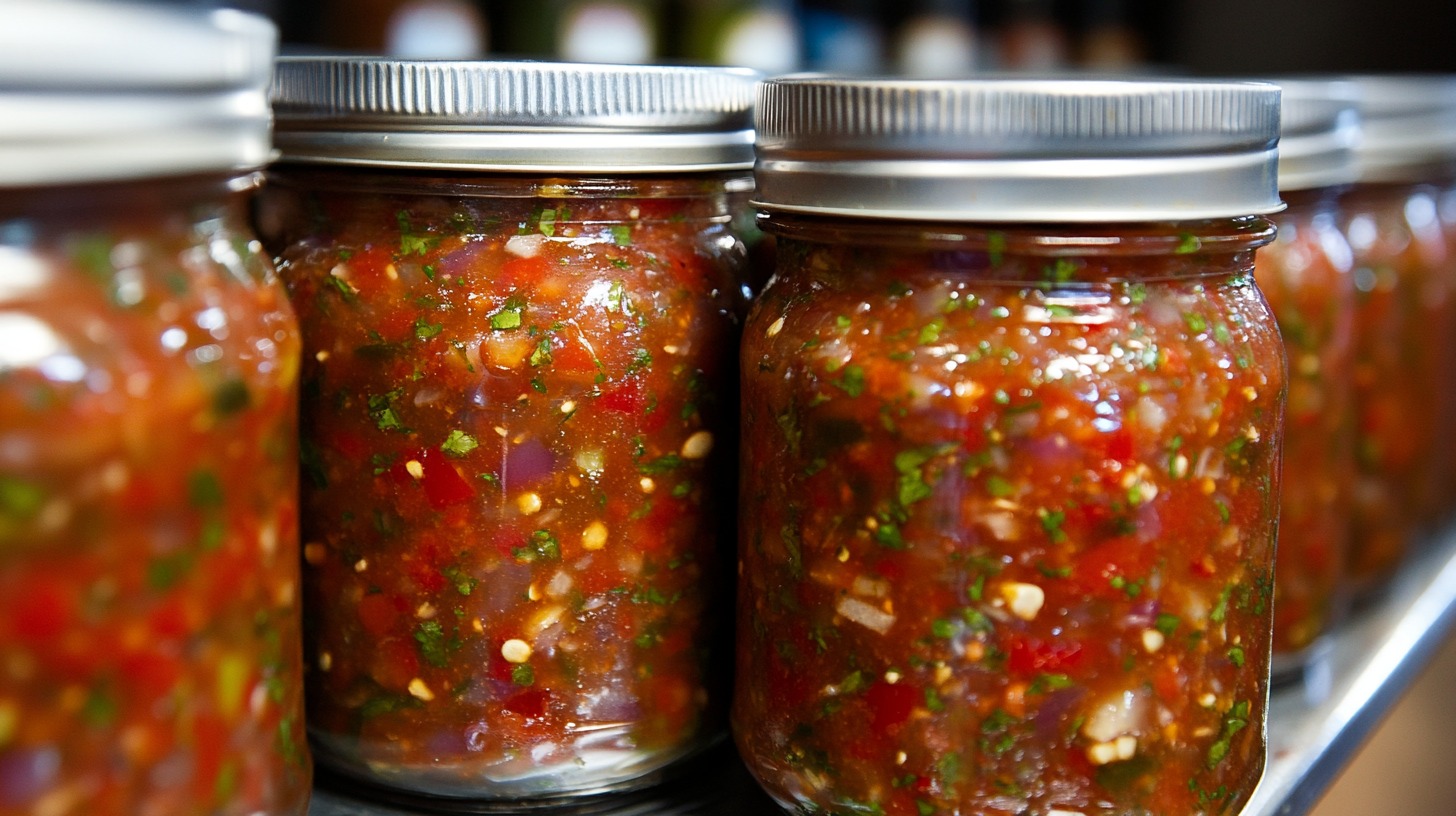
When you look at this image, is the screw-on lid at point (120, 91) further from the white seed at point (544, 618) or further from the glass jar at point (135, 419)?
the white seed at point (544, 618)

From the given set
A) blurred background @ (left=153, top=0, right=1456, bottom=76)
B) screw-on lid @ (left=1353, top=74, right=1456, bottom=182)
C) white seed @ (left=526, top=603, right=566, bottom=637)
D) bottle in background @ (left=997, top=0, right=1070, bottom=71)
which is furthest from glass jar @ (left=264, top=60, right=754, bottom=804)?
bottle in background @ (left=997, top=0, right=1070, bottom=71)

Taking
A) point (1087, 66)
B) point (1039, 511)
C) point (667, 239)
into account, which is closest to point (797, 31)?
point (1087, 66)

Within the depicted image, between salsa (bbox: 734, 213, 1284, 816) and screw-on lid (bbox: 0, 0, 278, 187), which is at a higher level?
screw-on lid (bbox: 0, 0, 278, 187)

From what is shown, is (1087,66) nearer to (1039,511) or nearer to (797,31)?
(797,31)

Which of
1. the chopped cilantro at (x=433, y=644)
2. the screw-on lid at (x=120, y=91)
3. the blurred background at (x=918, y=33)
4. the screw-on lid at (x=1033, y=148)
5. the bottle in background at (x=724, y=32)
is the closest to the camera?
the screw-on lid at (x=120, y=91)

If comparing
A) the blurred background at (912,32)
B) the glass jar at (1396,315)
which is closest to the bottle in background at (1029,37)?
the blurred background at (912,32)

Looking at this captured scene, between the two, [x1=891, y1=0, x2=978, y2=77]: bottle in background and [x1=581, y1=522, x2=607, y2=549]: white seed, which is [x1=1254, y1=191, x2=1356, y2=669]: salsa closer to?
[x1=581, y1=522, x2=607, y2=549]: white seed

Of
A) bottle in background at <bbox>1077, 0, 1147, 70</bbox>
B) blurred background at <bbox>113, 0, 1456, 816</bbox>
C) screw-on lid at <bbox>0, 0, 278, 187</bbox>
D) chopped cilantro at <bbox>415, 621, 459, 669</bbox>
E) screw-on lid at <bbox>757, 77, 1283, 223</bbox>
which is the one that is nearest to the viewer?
screw-on lid at <bbox>0, 0, 278, 187</bbox>
